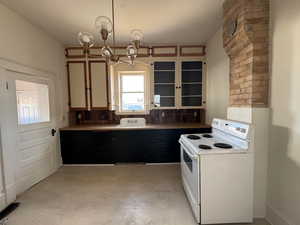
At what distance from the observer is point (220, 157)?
A: 1.70m

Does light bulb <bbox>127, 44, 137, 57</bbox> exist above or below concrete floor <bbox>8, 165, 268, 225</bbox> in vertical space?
above

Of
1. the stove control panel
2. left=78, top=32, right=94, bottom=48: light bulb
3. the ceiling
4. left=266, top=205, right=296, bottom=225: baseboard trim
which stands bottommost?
left=266, top=205, right=296, bottom=225: baseboard trim

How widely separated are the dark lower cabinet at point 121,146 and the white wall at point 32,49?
23.6 inches

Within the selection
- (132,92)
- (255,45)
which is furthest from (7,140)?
(255,45)

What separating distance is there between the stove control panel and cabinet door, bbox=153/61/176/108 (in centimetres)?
166

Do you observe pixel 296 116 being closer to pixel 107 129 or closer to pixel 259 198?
pixel 259 198

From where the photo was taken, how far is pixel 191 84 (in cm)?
385

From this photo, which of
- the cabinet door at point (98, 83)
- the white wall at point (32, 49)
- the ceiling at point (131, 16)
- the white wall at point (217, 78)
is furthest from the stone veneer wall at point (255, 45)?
the white wall at point (32, 49)

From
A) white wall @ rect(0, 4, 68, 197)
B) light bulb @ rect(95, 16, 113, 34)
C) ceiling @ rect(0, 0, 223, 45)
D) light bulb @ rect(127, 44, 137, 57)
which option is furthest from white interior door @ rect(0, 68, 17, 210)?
light bulb @ rect(127, 44, 137, 57)

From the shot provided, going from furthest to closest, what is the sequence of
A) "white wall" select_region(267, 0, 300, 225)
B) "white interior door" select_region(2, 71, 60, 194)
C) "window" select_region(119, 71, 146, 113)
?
"window" select_region(119, 71, 146, 113)
"white interior door" select_region(2, 71, 60, 194)
"white wall" select_region(267, 0, 300, 225)

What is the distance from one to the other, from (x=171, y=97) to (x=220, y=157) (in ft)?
7.68

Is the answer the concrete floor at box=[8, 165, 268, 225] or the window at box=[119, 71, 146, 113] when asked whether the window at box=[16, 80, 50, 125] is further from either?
the window at box=[119, 71, 146, 113]

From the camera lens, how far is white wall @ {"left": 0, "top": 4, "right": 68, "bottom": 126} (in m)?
2.25

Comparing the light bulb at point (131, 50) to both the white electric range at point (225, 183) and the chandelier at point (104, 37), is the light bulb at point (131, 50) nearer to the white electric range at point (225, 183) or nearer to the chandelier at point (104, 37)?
the chandelier at point (104, 37)
